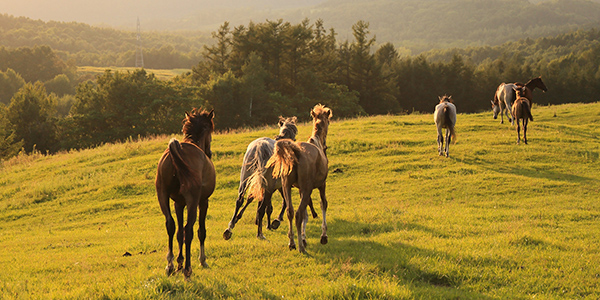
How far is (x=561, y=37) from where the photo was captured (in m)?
191

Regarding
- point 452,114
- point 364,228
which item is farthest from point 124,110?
point 364,228

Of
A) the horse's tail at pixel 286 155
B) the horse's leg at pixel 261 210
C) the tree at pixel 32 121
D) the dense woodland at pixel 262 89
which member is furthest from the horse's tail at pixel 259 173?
the tree at pixel 32 121

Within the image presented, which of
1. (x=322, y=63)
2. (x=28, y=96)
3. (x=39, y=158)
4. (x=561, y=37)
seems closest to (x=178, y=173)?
(x=39, y=158)

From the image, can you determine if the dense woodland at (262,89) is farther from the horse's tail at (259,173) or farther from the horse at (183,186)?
the horse at (183,186)

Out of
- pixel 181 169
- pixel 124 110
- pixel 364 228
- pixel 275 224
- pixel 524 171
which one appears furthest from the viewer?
pixel 124 110

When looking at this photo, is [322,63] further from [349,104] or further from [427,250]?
[427,250]

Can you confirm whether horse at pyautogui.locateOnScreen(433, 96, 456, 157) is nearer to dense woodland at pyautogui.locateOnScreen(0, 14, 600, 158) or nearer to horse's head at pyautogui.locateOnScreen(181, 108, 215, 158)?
horse's head at pyautogui.locateOnScreen(181, 108, 215, 158)

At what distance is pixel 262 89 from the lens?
59.7 m

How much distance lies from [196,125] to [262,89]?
5182cm

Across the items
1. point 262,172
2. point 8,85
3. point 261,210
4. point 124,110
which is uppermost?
point 8,85

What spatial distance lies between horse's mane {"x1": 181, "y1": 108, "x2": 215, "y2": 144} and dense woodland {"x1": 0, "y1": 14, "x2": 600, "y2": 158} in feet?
107

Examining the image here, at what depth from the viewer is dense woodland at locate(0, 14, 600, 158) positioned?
180ft

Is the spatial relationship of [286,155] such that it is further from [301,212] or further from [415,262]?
[415,262]

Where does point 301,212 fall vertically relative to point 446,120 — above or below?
below
